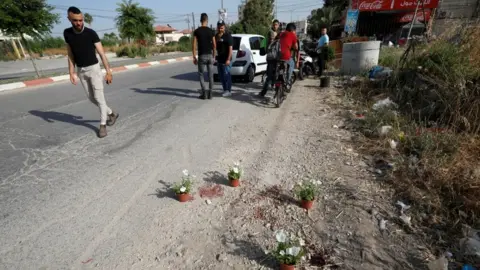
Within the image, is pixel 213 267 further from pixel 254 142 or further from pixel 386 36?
pixel 386 36

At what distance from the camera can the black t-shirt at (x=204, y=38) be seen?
6121 millimetres

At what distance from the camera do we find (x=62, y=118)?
5.45 metres

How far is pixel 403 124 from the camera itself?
14.0 feet

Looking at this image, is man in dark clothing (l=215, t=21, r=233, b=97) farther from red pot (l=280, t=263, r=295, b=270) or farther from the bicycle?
red pot (l=280, t=263, r=295, b=270)

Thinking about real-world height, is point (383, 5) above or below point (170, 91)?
above

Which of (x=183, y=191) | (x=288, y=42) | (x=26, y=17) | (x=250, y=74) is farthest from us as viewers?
(x=26, y=17)

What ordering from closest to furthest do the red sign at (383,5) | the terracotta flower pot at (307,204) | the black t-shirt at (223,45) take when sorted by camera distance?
the terracotta flower pot at (307,204) → the black t-shirt at (223,45) → the red sign at (383,5)

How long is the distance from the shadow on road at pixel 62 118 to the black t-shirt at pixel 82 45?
1.25 metres

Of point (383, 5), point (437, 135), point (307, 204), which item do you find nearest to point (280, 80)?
point (437, 135)

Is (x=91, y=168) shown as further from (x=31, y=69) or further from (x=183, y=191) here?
(x=31, y=69)

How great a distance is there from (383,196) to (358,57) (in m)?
7.40

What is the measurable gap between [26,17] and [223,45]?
9.13 meters

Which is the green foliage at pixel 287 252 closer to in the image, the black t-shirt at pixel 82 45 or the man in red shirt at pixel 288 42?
the black t-shirt at pixel 82 45

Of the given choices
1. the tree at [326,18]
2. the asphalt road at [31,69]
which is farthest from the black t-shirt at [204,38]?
the tree at [326,18]
